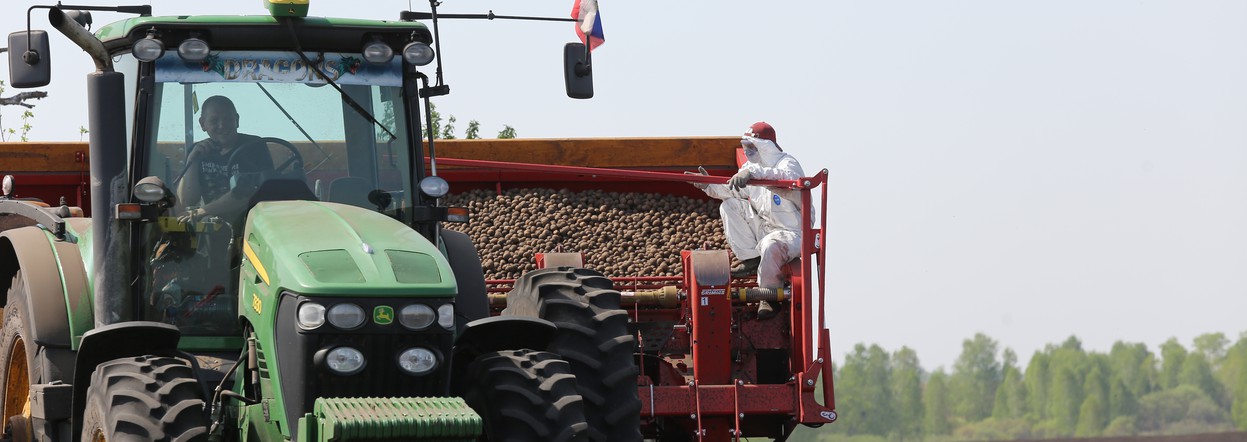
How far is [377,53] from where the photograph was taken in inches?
279

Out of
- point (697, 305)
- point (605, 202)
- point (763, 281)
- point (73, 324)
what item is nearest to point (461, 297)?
point (73, 324)

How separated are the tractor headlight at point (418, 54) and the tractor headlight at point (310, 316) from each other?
158 cm

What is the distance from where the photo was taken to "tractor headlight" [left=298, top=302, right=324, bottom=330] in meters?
5.84

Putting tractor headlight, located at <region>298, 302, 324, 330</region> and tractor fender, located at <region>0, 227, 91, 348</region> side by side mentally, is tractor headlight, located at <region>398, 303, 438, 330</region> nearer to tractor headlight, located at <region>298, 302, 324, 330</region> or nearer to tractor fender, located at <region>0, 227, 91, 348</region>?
tractor headlight, located at <region>298, 302, 324, 330</region>

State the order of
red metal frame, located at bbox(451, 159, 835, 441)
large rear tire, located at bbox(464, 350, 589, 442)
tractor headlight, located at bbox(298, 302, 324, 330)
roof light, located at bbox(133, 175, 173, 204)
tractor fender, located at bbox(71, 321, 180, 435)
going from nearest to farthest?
tractor headlight, located at bbox(298, 302, 324, 330), large rear tire, located at bbox(464, 350, 589, 442), tractor fender, located at bbox(71, 321, 180, 435), roof light, located at bbox(133, 175, 173, 204), red metal frame, located at bbox(451, 159, 835, 441)

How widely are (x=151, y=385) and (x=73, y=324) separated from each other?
135cm

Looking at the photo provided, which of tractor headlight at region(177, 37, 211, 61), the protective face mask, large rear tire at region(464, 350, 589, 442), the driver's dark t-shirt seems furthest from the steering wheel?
the protective face mask

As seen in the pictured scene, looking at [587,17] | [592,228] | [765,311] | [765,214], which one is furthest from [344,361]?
[592,228]

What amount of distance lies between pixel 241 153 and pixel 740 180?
356 centimetres

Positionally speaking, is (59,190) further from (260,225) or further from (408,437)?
(408,437)

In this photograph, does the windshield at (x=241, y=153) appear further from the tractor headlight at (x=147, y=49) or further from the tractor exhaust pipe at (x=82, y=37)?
the tractor exhaust pipe at (x=82, y=37)

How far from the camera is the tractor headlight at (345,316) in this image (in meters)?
5.85

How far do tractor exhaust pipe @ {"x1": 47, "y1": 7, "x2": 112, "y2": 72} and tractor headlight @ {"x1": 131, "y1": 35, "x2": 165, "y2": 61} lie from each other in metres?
0.12

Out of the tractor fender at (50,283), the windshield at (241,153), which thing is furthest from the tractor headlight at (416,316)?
the tractor fender at (50,283)
